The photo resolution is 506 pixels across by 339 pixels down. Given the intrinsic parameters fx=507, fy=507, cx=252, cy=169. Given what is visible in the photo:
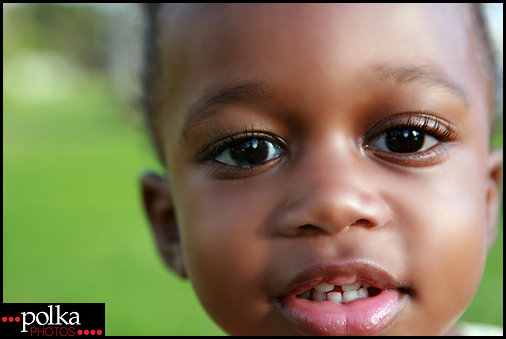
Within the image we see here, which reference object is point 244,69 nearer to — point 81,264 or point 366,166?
point 366,166

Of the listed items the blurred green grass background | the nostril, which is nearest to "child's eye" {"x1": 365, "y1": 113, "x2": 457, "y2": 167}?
the nostril

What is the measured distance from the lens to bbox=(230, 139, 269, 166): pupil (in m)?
1.03

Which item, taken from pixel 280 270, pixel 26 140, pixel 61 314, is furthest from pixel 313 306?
pixel 26 140

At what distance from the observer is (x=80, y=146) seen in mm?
7652

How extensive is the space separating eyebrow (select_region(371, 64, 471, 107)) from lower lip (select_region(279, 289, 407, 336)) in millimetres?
391

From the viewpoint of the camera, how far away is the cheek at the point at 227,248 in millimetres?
940

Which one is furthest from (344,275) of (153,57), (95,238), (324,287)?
(95,238)

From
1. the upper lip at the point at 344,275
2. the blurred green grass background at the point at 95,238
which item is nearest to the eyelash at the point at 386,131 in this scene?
the upper lip at the point at 344,275

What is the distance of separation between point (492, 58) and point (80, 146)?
23.3 ft

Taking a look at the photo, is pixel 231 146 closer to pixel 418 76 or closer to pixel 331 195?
pixel 331 195

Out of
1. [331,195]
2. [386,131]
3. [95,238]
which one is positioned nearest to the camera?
[331,195]

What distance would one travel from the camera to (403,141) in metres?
1.01

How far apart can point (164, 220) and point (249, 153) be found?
0.44 m

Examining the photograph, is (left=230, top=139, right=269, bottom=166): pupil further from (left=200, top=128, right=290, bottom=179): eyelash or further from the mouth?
the mouth
